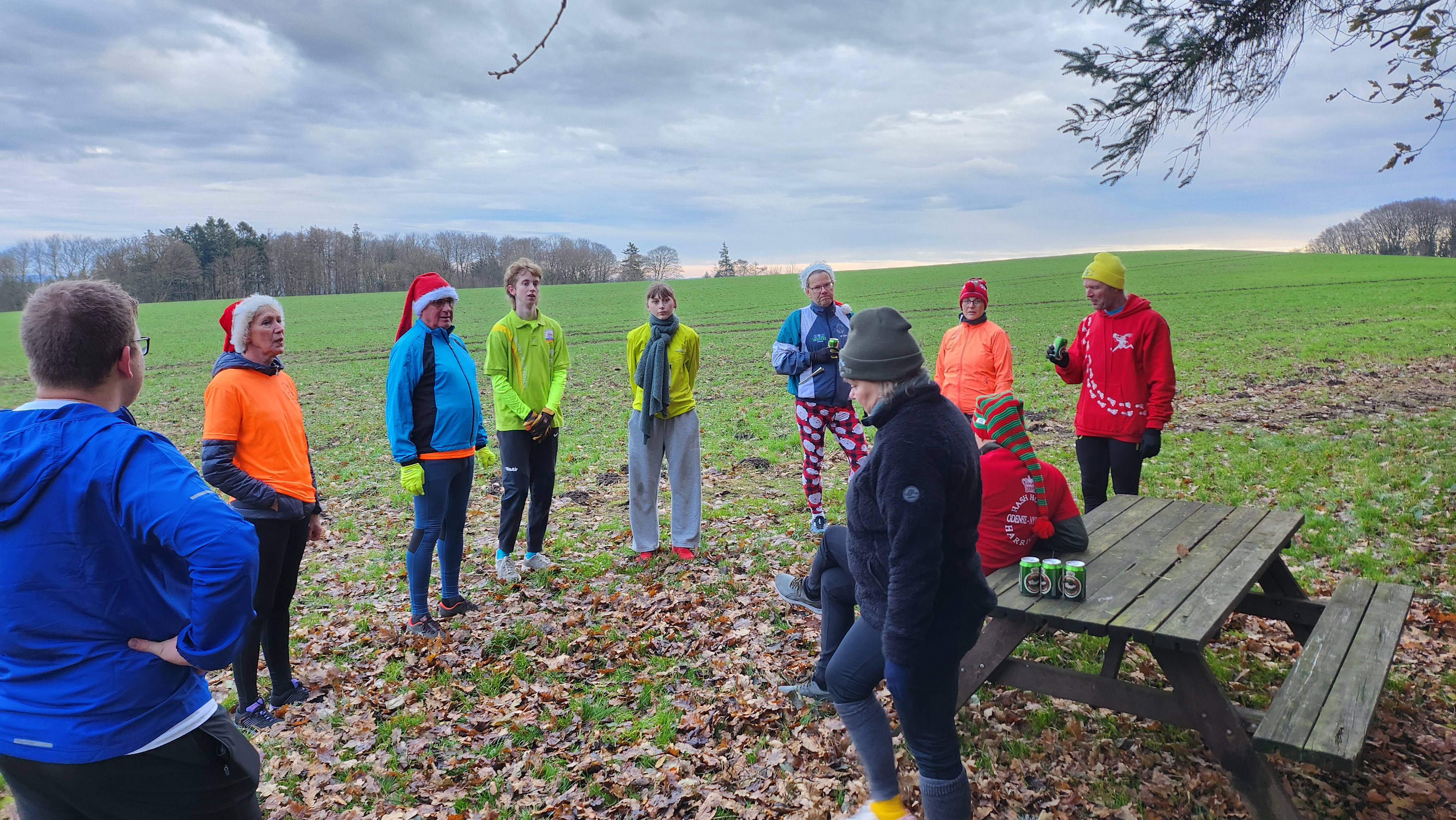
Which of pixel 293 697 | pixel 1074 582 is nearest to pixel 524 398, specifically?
pixel 293 697

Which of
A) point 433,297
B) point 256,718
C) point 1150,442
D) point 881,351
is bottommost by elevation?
point 256,718

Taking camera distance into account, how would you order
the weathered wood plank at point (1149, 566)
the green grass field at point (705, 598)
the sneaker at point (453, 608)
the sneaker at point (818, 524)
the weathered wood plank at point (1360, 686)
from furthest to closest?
the sneaker at point (818, 524)
the sneaker at point (453, 608)
the green grass field at point (705, 598)
the weathered wood plank at point (1149, 566)
the weathered wood plank at point (1360, 686)

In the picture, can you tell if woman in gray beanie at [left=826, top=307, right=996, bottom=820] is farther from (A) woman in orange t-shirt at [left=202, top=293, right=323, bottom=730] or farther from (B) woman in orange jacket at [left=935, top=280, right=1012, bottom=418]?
(B) woman in orange jacket at [left=935, top=280, right=1012, bottom=418]

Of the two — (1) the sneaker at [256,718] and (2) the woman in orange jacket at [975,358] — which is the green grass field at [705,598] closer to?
(1) the sneaker at [256,718]

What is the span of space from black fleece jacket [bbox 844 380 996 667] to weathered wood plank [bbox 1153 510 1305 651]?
3.02 feet

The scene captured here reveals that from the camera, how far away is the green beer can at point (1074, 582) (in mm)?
3477

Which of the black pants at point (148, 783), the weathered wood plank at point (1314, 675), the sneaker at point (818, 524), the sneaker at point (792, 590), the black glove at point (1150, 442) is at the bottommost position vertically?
the sneaker at point (818, 524)

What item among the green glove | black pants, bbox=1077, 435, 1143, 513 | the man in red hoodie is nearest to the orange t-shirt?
the green glove

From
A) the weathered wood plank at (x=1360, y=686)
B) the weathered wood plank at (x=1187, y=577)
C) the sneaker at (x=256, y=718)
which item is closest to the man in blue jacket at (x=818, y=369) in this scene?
the weathered wood plank at (x=1187, y=577)

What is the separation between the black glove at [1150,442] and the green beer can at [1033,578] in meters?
2.51

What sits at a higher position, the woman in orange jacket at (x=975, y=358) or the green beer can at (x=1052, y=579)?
the woman in orange jacket at (x=975, y=358)

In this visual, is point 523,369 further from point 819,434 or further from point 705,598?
point 819,434

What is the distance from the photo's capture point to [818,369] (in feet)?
23.0

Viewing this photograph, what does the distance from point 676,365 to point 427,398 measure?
2.22 m
